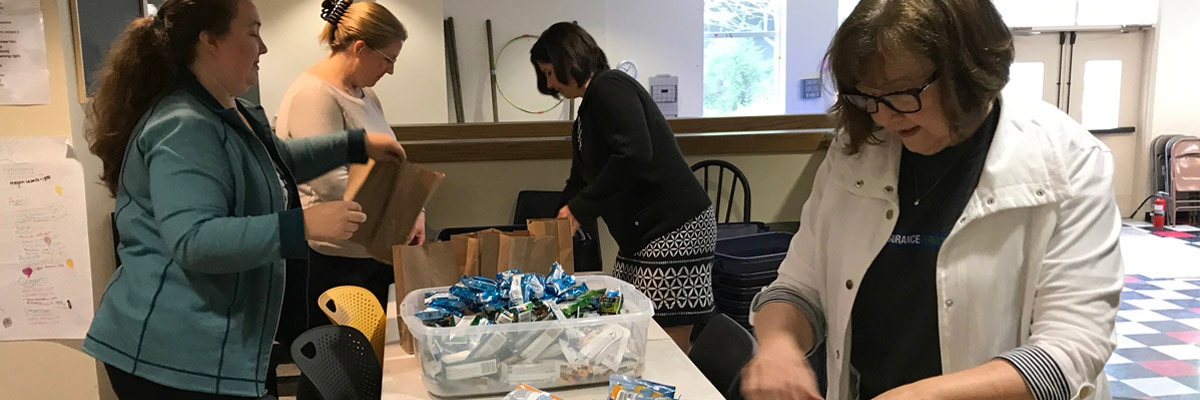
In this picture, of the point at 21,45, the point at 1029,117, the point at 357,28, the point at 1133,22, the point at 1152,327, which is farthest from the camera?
the point at 1133,22

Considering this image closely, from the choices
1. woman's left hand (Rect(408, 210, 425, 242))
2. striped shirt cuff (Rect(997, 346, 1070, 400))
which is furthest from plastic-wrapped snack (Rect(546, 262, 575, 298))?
striped shirt cuff (Rect(997, 346, 1070, 400))

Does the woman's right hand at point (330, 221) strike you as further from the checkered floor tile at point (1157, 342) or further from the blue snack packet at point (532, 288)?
the checkered floor tile at point (1157, 342)

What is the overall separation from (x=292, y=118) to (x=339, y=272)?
1.49ft

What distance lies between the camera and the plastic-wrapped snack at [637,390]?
1194 mm

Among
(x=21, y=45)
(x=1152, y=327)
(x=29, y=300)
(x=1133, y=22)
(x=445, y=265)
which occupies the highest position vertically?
(x=1133, y=22)

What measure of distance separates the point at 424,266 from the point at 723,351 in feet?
2.09

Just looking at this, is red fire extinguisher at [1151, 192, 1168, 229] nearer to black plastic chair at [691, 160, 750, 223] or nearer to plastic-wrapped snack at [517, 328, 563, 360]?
black plastic chair at [691, 160, 750, 223]

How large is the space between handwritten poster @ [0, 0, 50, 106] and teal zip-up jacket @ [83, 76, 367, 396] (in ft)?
3.12

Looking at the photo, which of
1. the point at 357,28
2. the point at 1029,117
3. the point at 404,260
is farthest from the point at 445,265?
the point at 1029,117

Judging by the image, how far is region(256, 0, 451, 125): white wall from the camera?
Result: 5.34 metres

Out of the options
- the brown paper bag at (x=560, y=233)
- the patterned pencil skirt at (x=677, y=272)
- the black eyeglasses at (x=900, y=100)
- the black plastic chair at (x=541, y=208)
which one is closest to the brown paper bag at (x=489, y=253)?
the brown paper bag at (x=560, y=233)

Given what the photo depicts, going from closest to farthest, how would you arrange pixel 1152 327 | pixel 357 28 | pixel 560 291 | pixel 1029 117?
pixel 1029 117
pixel 560 291
pixel 357 28
pixel 1152 327

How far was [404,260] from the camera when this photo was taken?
5.57 feet

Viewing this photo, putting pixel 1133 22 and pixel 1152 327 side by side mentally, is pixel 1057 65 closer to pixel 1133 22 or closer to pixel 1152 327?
pixel 1133 22
